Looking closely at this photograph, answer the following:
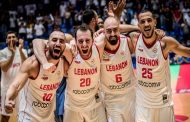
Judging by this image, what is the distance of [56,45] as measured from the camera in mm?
4953

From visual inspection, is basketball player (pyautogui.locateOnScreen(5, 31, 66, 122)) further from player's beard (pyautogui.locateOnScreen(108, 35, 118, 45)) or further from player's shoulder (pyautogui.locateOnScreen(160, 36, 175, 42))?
player's shoulder (pyautogui.locateOnScreen(160, 36, 175, 42))

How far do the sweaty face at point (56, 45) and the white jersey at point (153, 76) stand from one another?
3.64 feet

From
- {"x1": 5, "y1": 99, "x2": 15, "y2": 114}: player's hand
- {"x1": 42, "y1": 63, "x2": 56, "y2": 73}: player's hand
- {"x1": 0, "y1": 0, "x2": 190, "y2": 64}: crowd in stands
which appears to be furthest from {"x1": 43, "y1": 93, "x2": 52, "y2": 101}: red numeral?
{"x1": 0, "y1": 0, "x2": 190, "y2": 64}: crowd in stands

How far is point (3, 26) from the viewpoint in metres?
16.9

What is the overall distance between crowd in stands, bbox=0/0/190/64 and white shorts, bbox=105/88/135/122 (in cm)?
853

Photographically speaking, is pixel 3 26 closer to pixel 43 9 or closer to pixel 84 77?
pixel 43 9

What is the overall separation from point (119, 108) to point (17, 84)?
5.42 feet

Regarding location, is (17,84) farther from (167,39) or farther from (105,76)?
(167,39)

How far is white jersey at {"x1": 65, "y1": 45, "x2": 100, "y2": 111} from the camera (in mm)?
5406

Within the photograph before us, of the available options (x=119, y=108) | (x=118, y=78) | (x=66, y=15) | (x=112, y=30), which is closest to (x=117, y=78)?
(x=118, y=78)

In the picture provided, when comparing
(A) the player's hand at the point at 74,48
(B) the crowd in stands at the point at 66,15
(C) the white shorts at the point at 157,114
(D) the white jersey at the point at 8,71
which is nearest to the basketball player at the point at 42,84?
(A) the player's hand at the point at 74,48

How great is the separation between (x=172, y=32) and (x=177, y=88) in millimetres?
5276

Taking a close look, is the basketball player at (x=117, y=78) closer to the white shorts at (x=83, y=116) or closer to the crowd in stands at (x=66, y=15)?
the white shorts at (x=83, y=116)

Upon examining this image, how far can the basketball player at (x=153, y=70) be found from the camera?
5391 mm
